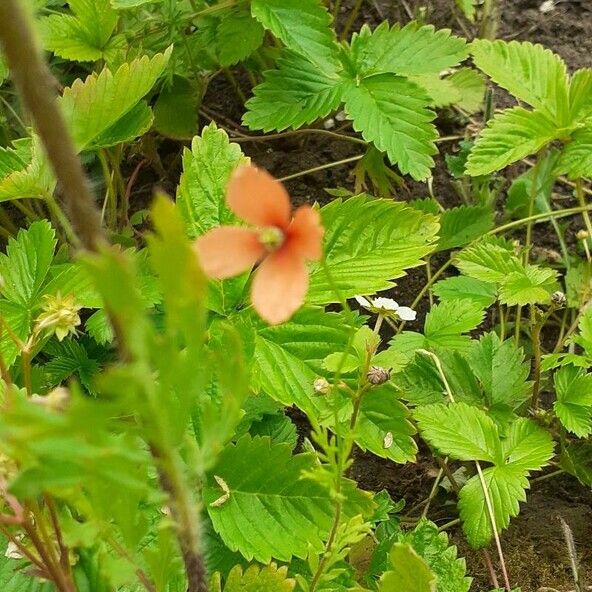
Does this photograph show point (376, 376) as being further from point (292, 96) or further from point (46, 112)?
point (292, 96)

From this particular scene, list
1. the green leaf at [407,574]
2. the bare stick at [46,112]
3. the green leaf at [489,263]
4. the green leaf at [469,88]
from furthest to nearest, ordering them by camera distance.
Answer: the green leaf at [469,88], the green leaf at [489,263], the green leaf at [407,574], the bare stick at [46,112]

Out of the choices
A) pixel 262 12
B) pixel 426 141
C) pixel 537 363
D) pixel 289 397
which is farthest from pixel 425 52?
pixel 289 397

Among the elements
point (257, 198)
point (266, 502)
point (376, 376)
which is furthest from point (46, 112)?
point (266, 502)

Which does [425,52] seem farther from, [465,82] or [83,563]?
[83,563]

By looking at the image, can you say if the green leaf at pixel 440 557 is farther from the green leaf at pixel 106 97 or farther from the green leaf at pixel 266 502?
the green leaf at pixel 106 97

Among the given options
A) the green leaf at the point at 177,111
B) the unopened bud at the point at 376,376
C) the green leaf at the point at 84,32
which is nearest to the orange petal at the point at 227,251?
the unopened bud at the point at 376,376

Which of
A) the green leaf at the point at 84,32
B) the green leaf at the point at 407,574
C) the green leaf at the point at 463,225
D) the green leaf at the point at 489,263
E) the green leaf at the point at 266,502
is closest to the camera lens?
the green leaf at the point at 407,574

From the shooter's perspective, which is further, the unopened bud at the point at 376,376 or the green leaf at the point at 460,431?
the green leaf at the point at 460,431

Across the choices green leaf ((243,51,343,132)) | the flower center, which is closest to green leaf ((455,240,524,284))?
green leaf ((243,51,343,132))
